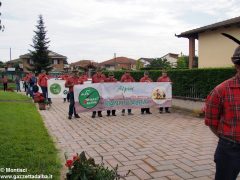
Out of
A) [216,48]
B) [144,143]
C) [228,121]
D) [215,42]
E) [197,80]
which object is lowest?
[144,143]

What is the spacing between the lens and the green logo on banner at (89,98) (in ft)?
43.4

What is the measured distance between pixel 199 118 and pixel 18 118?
6867 mm

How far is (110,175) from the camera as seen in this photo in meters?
4.31

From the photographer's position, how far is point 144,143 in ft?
26.9

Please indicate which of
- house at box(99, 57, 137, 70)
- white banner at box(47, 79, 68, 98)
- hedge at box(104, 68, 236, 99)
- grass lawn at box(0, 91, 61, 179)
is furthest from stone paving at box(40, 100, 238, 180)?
house at box(99, 57, 137, 70)

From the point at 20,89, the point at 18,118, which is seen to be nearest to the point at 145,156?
the point at 18,118

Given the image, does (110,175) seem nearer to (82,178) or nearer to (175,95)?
(82,178)

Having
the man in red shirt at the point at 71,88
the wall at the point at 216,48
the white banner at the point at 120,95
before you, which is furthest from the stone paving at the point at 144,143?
the wall at the point at 216,48

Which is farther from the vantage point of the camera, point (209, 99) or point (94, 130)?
point (94, 130)

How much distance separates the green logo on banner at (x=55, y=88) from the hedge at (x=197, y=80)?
6875 mm

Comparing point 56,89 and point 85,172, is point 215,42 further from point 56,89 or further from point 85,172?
point 85,172

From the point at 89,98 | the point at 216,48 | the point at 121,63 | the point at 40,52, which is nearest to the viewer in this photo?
the point at 89,98

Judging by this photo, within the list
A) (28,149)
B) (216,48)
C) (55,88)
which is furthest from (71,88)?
(216,48)

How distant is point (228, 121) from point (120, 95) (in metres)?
11.0
